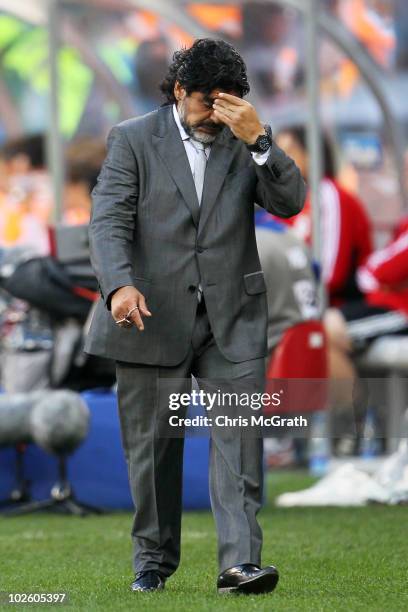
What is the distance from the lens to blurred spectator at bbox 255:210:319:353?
413 inches

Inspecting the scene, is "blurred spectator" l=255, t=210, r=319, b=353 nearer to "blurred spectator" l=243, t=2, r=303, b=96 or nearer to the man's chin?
the man's chin

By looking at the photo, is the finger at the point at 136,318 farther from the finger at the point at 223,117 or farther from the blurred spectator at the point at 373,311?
the blurred spectator at the point at 373,311

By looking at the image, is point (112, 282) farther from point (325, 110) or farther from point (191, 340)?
point (325, 110)

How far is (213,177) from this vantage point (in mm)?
6309

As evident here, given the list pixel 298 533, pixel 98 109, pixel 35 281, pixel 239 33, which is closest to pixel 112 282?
pixel 298 533

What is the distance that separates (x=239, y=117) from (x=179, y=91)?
372 millimetres

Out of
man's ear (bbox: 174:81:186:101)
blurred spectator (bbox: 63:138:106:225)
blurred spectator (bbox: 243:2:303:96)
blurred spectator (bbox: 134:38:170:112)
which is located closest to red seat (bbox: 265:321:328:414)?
blurred spectator (bbox: 63:138:106:225)

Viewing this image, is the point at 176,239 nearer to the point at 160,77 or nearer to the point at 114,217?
the point at 114,217

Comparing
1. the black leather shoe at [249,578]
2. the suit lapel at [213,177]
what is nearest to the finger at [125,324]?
the suit lapel at [213,177]

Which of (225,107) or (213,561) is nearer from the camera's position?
(225,107)

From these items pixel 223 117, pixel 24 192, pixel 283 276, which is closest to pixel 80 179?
pixel 283 276

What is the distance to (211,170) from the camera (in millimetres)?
6312

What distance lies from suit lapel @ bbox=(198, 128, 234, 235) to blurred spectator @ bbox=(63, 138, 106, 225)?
22.0 feet

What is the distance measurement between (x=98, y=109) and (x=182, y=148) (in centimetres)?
1196
